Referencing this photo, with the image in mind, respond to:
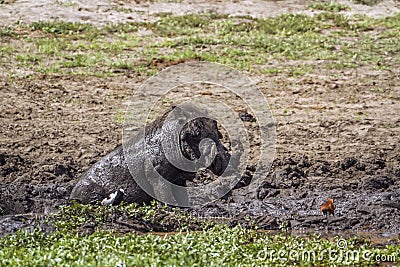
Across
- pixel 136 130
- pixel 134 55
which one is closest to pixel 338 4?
pixel 134 55

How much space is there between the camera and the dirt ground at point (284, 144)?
809 centimetres

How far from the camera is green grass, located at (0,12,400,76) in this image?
1294cm

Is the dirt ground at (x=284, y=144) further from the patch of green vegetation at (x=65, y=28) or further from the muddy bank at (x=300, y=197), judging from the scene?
the patch of green vegetation at (x=65, y=28)

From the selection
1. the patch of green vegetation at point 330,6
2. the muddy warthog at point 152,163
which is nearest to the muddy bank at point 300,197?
the muddy warthog at point 152,163

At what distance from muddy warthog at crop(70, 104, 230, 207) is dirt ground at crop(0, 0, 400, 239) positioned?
39 cm

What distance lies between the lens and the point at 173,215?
7680mm

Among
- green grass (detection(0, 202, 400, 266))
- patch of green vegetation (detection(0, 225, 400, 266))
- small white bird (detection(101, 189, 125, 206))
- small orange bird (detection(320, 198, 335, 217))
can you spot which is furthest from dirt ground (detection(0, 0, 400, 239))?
patch of green vegetation (detection(0, 225, 400, 266))

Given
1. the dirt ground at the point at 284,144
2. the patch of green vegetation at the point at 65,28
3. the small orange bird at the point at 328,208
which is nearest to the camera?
the small orange bird at the point at 328,208

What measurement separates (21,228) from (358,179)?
3.80 meters

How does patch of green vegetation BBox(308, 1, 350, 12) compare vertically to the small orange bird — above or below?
above

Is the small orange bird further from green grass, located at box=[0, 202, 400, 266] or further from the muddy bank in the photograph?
green grass, located at box=[0, 202, 400, 266]

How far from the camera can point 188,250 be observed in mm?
5781

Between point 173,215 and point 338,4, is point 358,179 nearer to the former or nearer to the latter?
point 173,215

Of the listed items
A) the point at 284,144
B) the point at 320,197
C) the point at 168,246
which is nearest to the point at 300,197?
the point at 320,197
